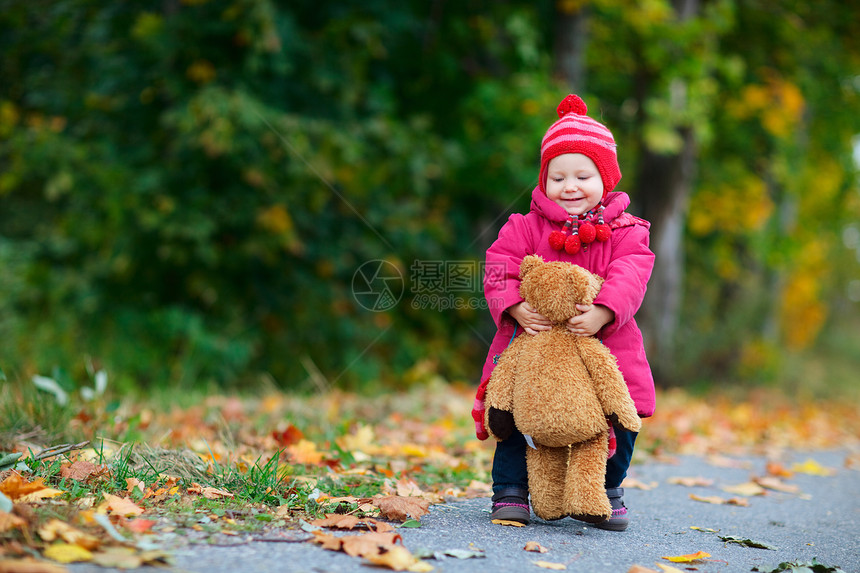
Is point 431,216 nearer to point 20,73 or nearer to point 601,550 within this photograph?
point 20,73

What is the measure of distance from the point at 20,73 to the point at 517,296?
694 centimetres

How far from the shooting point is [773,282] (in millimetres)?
14695

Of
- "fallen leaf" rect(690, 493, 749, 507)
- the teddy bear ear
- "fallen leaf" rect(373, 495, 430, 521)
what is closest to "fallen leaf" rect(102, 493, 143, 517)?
"fallen leaf" rect(373, 495, 430, 521)

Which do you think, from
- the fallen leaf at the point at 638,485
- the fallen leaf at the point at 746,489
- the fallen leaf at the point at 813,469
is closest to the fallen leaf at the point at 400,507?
the fallen leaf at the point at 638,485

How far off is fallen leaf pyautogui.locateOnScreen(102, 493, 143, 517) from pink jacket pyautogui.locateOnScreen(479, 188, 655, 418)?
1.21 metres

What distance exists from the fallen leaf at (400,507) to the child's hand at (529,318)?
0.73 meters

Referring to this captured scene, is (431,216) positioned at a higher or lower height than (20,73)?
lower

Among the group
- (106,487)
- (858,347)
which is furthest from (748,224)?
(858,347)

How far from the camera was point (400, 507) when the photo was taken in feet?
7.92

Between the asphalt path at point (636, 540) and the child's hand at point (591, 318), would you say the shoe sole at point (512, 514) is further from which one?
the child's hand at point (591, 318)

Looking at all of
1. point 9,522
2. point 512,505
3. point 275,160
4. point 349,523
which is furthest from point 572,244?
point 275,160

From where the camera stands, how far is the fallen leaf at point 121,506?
2.13 metres

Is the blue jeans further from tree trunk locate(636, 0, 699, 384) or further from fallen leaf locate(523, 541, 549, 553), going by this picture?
tree trunk locate(636, 0, 699, 384)

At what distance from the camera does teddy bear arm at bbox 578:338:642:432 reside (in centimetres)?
238
